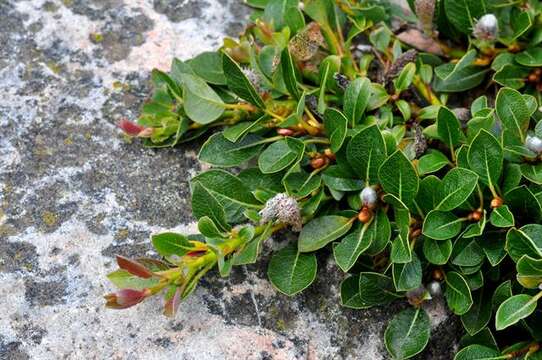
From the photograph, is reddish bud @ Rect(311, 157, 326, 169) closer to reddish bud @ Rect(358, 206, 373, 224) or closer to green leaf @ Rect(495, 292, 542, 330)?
reddish bud @ Rect(358, 206, 373, 224)

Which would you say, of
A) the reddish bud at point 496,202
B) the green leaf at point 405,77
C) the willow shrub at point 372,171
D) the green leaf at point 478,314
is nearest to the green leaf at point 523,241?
the willow shrub at point 372,171

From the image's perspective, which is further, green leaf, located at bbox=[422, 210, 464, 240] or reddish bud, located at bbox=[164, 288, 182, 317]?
green leaf, located at bbox=[422, 210, 464, 240]

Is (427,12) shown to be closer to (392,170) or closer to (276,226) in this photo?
(392,170)

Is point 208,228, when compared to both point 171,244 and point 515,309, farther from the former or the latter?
point 515,309

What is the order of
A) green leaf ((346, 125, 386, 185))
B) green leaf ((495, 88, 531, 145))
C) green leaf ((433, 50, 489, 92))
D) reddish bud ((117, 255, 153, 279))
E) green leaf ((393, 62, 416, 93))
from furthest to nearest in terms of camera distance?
green leaf ((433, 50, 489, 92)), green leaf ((393, 62, 416, 93)), green leaf ((495, 88, 531, 145)), green leaf ((346, 125, 386, 185)), reddish bud ((117, 255, 153, 279))

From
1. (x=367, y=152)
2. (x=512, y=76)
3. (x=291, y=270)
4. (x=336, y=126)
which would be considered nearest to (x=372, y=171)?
(x=367, y=152)

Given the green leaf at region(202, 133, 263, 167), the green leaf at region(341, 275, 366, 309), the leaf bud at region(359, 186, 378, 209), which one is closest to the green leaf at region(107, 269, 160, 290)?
the green leaf at region(202, 133, 263, 167)

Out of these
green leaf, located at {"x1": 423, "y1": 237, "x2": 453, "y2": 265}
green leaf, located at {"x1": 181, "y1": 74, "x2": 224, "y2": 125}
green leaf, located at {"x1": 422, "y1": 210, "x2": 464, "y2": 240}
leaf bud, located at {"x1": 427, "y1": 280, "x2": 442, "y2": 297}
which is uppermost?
green leaf, located at {"x1": 181, "y1": 74, "x2": 224, "y2": 125}
